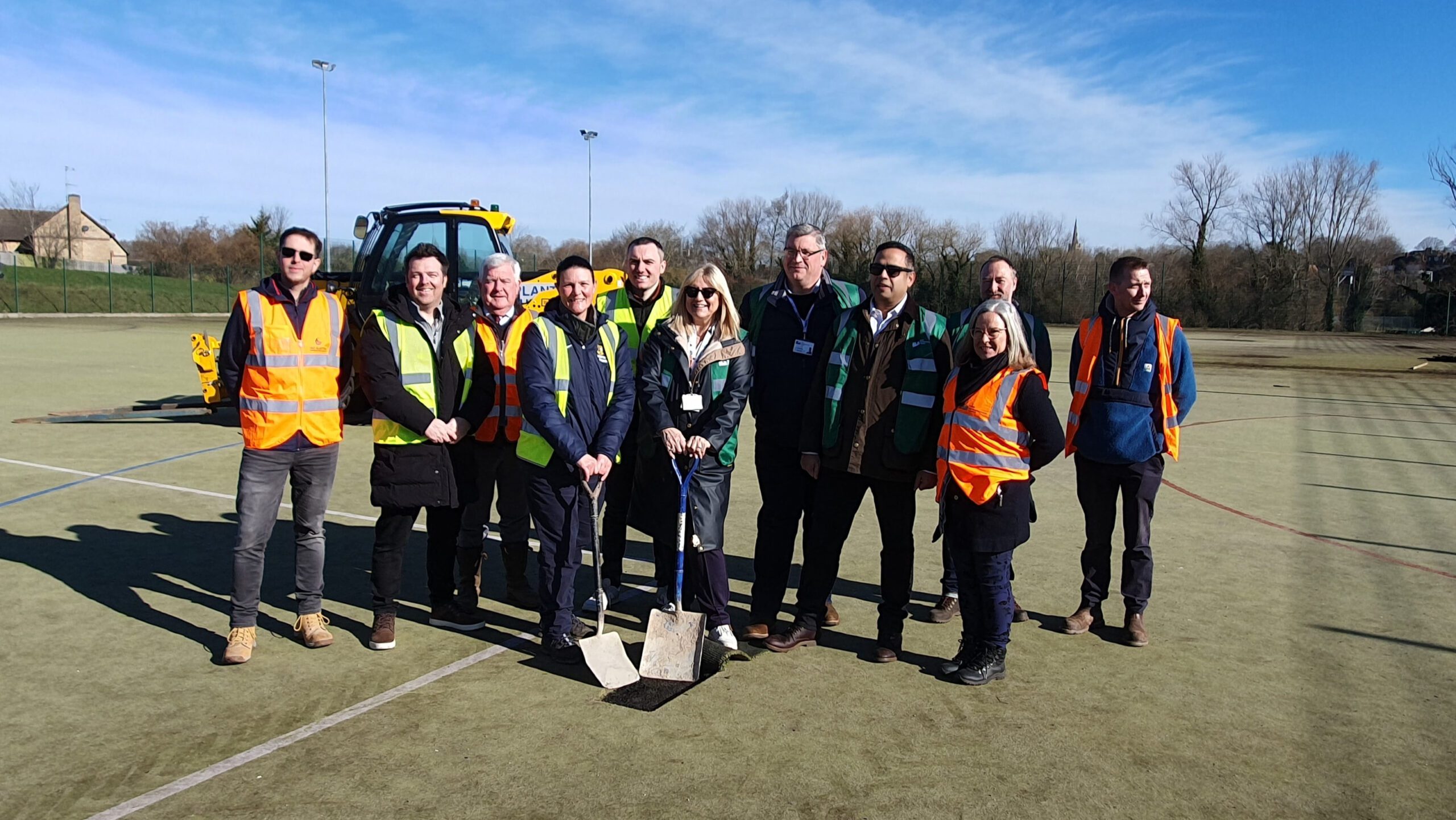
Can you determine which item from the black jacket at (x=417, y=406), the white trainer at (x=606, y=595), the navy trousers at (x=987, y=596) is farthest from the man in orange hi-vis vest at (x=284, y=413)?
the navy trousers at (x=987, y=596)

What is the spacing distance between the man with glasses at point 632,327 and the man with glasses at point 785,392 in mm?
566

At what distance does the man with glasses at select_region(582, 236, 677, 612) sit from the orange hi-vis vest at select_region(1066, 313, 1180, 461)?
2.25 m

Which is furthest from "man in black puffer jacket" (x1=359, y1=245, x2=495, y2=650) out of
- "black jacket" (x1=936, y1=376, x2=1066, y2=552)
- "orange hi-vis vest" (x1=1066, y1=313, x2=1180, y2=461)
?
"orange hi-vis vest" (x1=1066, y1=313, x2=1180, y2=461)

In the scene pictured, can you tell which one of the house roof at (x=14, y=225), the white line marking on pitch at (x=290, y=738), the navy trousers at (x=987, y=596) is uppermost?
the house roof at (x=14, y=225)

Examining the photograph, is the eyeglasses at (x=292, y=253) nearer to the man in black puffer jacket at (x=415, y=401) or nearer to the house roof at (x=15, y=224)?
the man in black puffer jacket at (x=415, y=401)

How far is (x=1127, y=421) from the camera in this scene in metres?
4.86

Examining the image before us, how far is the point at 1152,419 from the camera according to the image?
15.9 feet

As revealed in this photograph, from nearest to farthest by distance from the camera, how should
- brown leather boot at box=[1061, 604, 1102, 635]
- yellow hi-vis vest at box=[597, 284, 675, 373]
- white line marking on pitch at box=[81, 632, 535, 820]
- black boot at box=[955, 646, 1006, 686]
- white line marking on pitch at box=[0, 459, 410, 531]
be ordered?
white line marking on pitch at box=[81, 632, 535, 820]
black boot at box=[955, 646, 1006, 686]
brown leather boot at box=[1061, 604, 1102, 635]
yellow hi-vis vest at box=[597, 284, 675, 373]
white line marking on pitch at box=[0, 459, 410, 531]

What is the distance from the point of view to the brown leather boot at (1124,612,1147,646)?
15.9 ft

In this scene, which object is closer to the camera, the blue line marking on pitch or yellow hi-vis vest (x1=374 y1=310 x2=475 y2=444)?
yellow hi-vis vest (x1=374 y1=310 x2=475 y2=444)

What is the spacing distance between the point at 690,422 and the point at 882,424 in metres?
0.95

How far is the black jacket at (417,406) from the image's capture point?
4.55 meters

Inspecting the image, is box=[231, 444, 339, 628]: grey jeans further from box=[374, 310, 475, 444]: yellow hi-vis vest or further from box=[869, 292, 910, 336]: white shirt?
box=[869, 292, 910, 336]: white shirt

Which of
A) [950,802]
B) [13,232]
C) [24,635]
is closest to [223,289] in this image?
[13,232]
